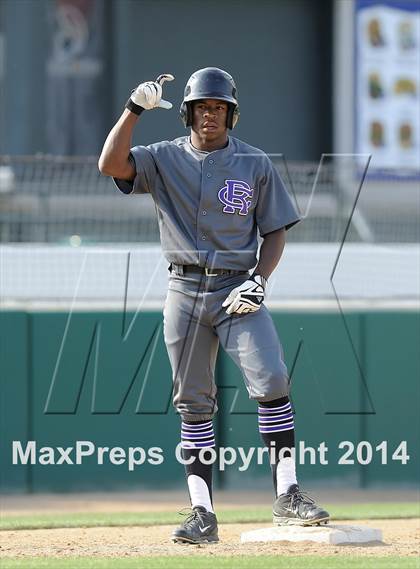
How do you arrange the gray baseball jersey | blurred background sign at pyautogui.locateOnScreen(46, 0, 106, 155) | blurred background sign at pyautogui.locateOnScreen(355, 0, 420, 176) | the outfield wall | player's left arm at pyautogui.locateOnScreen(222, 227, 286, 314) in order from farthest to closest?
blurred background sign at pyautogui.locateOnScreen(355, 0, 420, 176)
blurred background sign at pyautogui.locateOnScreen(46, 0, 106, 155)
the outfield wall
the gray baseball jersey
player's left arm at pyautogui.locateOnScreen(222, 227, 286, 314)

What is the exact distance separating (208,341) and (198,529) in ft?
2.70

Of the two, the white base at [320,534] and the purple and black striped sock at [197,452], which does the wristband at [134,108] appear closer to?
the purple and black striped sock at [197,452]

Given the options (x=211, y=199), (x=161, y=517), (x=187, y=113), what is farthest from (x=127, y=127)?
(x=161, y=517)

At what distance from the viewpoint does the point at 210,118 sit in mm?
5801

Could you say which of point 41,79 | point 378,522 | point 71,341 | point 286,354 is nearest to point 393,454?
point 286,354

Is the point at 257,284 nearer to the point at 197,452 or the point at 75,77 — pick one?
the point at 197,452

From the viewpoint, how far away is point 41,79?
1627cm

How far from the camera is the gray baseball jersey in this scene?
228 inches

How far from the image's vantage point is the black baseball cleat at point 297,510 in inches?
226

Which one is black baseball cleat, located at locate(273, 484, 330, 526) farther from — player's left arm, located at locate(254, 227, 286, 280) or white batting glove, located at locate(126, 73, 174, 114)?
white batting glove, located at locate(126, 73, 174, 114)

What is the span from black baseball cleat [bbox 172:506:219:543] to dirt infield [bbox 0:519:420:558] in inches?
1.9

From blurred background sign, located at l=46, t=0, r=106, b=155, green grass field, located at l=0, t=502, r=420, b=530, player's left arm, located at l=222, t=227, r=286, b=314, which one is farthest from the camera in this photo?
blurred background sign, located at l=46, t=0, r=106, b=155

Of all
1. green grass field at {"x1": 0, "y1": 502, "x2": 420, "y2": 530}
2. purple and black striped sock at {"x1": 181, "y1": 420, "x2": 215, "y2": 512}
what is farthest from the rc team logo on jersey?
green grass field at {"x1": 0, "y1": 502, "x2": 420, "y2": 530}

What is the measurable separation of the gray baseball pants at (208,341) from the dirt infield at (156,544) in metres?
0.62
